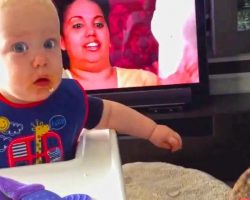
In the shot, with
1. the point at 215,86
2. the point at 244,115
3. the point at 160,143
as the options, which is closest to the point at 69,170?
the point at 160,143

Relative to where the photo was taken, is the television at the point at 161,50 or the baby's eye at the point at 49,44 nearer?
the baby's eye at the point at 49,44

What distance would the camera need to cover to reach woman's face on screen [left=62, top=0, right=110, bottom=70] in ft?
4.61

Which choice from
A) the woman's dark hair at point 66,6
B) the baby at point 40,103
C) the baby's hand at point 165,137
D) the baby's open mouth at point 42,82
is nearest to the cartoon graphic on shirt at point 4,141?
the baby at point 40,103

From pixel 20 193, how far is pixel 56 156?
0.22 metres

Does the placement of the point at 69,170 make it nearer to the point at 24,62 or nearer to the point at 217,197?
the point at 24,62

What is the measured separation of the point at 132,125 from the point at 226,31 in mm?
588

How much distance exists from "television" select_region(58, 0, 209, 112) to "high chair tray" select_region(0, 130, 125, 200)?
2.25 ft

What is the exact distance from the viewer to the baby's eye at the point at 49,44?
751 millimetres

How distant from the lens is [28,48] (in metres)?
0.74

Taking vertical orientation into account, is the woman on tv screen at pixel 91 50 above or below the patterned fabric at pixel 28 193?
above

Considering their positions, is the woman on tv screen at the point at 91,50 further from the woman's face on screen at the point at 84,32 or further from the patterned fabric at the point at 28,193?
the patterned fabric at the point at 28,193

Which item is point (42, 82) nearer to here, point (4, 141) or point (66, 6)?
point (4, 141)

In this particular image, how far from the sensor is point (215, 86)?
1.52m

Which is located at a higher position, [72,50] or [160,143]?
[72,50]
